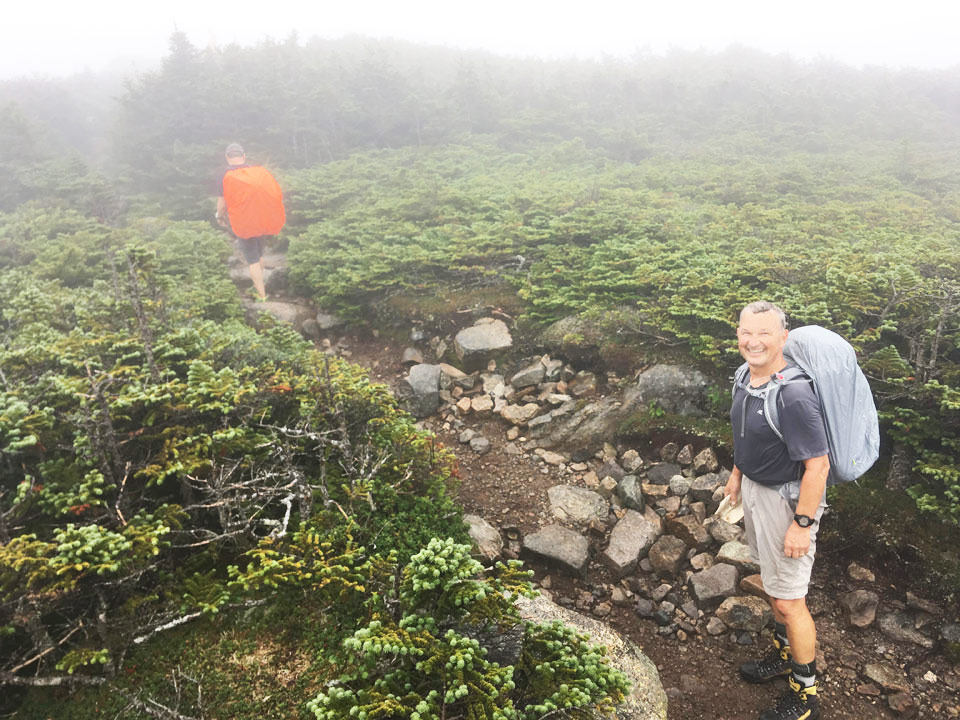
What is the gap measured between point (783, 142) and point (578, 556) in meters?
22.9

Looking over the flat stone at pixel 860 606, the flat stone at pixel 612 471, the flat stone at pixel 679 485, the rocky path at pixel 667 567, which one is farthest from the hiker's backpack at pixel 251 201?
the flat stone at pixel 860 606

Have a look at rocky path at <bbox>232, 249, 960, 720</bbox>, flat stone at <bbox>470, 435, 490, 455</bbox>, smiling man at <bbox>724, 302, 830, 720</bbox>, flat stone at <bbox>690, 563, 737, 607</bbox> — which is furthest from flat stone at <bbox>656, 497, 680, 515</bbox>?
flat stone at <bbox>470, 435, 490, 455</bbox>

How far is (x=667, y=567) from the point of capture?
501 cm

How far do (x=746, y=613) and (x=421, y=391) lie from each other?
5229 mm

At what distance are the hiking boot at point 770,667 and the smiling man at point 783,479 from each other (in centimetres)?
18

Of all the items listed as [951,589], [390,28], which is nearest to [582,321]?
[951,589]

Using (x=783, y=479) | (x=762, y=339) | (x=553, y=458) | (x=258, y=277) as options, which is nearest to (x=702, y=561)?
(x=783, y=479)

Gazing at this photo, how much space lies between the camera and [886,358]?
5.04m

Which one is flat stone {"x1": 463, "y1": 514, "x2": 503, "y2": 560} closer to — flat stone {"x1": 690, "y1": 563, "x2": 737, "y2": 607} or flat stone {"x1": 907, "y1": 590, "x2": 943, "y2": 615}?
flat stone {"x1": 690, "y1": 563, "x2": 737, "y2": 607}

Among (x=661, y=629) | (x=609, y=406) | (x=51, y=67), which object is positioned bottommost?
(x=661, y=629)

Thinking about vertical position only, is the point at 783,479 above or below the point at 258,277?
above

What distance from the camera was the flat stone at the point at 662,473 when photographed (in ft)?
19.6

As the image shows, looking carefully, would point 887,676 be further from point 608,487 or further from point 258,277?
point 258,277

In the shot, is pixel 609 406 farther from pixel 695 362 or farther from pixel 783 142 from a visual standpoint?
pixel 783 142
